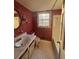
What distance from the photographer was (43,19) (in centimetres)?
853

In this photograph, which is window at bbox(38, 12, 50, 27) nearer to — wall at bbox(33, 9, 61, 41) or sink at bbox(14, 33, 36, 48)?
wall at bbox(33, 9, 61, 41)

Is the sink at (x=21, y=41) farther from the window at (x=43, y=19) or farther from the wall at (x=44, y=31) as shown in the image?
the window at (x=43, y=19)

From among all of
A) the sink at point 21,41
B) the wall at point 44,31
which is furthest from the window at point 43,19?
the sink at point 21,41

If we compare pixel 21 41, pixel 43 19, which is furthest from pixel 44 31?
pixel 21 41

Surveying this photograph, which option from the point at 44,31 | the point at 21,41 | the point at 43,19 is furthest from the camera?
the point at 43,19

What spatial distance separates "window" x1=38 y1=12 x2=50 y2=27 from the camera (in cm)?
836

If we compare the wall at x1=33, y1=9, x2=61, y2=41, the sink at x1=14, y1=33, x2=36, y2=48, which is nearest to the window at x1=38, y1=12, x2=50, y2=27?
the wall at x1=33, y1=9, x2=61, y2=41

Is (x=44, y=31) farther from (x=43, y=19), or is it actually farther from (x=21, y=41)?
(x=21, y=41)

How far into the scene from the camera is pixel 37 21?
28.6 feet

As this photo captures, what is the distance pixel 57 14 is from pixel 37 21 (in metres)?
1.51
